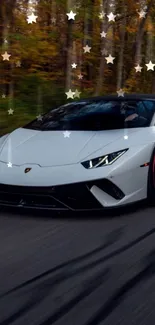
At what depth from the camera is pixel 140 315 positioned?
10.4 ft

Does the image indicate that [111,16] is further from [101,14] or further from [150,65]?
[150,65]

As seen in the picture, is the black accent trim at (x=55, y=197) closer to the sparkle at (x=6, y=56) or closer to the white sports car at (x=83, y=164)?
the white sports car at (x=83, y=164)

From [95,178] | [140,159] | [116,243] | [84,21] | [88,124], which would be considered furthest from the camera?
[84,21]

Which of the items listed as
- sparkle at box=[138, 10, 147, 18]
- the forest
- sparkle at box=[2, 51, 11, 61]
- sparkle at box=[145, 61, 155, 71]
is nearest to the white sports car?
the forest

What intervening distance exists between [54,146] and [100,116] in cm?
86

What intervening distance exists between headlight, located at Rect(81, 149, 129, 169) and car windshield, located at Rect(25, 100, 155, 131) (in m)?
0.66

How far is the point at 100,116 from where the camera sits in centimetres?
639

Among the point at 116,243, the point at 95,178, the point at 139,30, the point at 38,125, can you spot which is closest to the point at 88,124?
the point at 38,125

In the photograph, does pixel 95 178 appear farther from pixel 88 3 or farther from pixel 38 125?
pixel 88 3

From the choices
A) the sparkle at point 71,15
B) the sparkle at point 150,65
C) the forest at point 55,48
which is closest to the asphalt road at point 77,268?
the forest at point 55,48

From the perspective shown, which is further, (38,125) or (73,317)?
(38,125)

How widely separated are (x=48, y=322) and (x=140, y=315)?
51 cm

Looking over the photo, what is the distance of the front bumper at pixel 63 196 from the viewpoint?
527 cm

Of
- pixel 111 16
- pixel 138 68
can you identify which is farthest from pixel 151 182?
pixel 138 68
